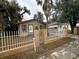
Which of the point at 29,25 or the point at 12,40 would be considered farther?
the point at 29,25

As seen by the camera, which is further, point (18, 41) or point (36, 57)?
point (18, 41)

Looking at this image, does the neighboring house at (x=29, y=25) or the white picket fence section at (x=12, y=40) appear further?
the neighboring house at (x=29, y=25)

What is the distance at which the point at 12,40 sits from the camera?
9.10 meters

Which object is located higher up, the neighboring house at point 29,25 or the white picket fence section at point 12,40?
the neighboring house at point 29,25

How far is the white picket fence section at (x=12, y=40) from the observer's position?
8487 mm

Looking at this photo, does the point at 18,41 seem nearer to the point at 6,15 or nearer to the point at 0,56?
the point at 0,56

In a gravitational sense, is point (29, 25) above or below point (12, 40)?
above

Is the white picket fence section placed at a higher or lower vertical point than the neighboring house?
lower

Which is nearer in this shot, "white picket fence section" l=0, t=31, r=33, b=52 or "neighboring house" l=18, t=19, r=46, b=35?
"white picket fence section" l=0, t=31, r=33, b=52

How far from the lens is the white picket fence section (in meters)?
8.49

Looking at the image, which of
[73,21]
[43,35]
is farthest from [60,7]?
[43,35]

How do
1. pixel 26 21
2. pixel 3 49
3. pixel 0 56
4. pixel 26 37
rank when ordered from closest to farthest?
1. pixel 0 56
2. pixel 3 49
3. pixel 26 37
4. pixel 26 21

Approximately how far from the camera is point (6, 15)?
18375 mm

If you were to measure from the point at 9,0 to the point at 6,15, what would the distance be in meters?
2.16
